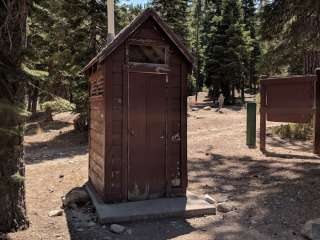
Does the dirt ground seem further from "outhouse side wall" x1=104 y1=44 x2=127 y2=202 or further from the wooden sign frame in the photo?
the wooden sign frame

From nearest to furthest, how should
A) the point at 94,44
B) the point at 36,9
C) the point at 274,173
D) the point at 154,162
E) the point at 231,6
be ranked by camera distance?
the point at 36,9 → the point at 154,162 → the point at 274,173 → the point at 94,44 → the point at 231,6

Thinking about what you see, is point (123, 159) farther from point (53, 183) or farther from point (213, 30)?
point (213, 30)

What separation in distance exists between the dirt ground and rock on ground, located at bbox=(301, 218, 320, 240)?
0.14 m

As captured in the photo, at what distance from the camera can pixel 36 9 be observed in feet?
17.4

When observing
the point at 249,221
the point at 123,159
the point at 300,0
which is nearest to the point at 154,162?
the point at 123,159

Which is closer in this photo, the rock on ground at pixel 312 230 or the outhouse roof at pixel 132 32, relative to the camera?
the rock on ground at pixel 312 230

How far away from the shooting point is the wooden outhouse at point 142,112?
22.4 feet

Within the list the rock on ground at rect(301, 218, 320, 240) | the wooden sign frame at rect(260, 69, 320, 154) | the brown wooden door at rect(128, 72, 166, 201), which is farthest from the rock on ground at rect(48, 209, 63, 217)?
the wooden sign frame at rect(260, 69, 320, 154)

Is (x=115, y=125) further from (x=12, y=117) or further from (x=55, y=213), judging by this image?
(x=12, y=117)

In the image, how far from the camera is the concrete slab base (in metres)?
6.20

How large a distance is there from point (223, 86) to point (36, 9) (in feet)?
106

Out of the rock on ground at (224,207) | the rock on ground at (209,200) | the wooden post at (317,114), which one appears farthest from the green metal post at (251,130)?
the rock on ground at (224,207)

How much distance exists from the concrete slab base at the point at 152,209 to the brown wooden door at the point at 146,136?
0.28 meters

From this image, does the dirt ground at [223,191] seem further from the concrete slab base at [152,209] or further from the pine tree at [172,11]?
the pine tree at [172,11]
